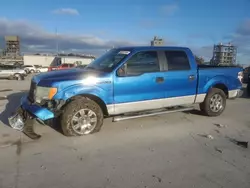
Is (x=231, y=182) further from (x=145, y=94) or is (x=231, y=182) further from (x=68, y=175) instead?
(x=145, y=94)

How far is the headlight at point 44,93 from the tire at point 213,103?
4138 millimetres

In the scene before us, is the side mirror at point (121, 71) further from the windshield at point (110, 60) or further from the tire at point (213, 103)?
the tire at point (213, 103)

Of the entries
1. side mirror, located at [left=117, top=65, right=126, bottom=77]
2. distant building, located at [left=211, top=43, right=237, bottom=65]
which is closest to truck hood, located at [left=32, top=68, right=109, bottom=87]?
side mirror, located at [left=117, top=65, right=126, bottom=77]

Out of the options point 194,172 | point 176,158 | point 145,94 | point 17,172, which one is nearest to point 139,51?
point 145,94

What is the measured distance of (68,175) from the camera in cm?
345

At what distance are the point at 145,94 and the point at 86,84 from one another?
4.70 feet

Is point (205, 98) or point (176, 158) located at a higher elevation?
point (205, 98)

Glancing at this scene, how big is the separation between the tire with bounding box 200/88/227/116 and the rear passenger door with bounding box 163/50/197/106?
0.56 metres

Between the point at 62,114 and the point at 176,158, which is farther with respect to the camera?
the point at 62,114

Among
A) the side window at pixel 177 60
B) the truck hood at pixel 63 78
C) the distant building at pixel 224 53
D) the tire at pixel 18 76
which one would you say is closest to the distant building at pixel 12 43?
the tire at pixel 18 76

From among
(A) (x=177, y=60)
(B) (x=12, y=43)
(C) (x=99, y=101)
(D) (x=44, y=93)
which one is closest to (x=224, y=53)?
(A) (x=177, y=60)

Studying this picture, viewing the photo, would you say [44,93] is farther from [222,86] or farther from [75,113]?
[222,86]

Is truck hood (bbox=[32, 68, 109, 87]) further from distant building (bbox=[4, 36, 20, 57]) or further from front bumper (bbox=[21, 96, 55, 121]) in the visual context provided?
distant building (bbox=[4, 36, 20, 57])

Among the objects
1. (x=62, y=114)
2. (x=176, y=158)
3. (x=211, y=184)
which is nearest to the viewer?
(x=211, y=184)
